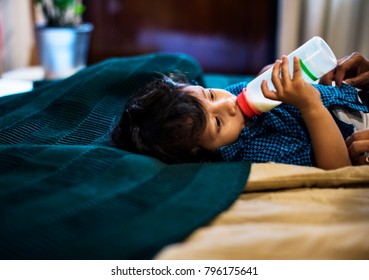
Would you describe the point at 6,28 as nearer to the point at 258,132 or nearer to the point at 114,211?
the point at 258,132

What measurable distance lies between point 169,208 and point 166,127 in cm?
29

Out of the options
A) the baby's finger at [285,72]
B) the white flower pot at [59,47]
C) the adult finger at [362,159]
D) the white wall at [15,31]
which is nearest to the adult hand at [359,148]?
the adult finger at [362,159]

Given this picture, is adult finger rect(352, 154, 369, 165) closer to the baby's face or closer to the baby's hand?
the baby's hand

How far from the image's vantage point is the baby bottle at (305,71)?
3.21 feet

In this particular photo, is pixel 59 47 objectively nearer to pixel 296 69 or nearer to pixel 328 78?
pixel 328 78

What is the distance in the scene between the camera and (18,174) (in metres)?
0.78

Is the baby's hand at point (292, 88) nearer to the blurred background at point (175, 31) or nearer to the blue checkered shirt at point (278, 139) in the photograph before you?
the blue checkered shirt at point (278, 139)

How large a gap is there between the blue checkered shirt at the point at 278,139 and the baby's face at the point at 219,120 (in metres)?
0.02

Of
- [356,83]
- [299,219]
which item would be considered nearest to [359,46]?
[356,83]

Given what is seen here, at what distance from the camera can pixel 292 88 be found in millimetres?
901

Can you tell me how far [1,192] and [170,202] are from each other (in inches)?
10.8

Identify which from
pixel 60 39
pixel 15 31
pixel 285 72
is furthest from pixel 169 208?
pixel 15 31

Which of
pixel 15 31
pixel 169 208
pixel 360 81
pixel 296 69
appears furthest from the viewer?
pixel 15 31

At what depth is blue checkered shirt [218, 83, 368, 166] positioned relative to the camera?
100 cm
